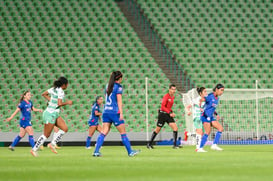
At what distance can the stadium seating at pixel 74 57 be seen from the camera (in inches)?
1062

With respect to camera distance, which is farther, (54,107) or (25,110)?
(25,110)

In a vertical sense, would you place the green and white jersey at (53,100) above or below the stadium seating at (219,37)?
below

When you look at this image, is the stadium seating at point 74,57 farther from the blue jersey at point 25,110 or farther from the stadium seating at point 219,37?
the blue jersey at point 25,110

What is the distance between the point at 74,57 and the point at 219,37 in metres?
7.82

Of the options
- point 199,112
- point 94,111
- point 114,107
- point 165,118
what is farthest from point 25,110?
point 114,107

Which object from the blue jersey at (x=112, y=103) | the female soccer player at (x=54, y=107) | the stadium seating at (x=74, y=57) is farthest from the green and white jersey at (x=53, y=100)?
the stadium seating at (x=74, y=57)

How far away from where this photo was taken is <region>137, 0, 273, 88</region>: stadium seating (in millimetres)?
29359

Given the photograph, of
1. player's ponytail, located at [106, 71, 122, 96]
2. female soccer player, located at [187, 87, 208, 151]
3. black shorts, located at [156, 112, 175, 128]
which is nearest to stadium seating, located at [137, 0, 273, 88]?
black shorts, located at [156, 112, 175, 128]

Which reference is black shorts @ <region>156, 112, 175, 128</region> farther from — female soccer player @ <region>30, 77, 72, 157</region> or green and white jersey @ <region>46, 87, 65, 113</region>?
green and white jersey @ <region>46, 87, 65, 113</region>

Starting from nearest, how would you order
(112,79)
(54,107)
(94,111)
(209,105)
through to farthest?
1. (112,79)
2. (54,107)
3. (209,105)
4. (94,111)

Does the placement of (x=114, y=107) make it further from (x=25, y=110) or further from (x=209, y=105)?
(x=25, y=110)

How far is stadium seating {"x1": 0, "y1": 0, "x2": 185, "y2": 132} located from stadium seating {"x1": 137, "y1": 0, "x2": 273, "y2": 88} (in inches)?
77.7

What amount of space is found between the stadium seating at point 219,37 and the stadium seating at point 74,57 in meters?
1.97

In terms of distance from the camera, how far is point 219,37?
3141 cm
